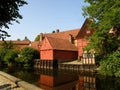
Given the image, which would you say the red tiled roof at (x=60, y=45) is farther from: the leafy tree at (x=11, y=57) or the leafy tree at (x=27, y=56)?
the leafy tree at (x=11, y=57)

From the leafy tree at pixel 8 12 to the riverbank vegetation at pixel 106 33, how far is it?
17.4 metres

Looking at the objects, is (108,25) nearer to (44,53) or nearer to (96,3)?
(96,3)

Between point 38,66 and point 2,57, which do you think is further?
point 2,57

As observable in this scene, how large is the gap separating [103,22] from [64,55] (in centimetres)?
2348

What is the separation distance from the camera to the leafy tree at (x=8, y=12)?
39.0 ft

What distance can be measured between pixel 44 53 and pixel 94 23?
76.5ft

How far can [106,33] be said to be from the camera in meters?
30.3

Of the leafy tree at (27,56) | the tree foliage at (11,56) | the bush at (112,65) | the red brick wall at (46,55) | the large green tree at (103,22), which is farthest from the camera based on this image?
the tree foliage at (11,56)

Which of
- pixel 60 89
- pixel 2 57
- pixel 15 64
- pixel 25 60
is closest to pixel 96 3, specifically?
pixel 60 89

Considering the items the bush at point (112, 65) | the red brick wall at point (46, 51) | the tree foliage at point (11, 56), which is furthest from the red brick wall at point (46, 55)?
the bush at point (112, 65)

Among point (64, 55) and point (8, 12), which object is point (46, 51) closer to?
point (64, 55)

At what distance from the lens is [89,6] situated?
32.1 m

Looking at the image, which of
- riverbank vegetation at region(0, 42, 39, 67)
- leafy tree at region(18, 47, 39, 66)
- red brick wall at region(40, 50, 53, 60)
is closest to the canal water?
red brick wall at region(40, 50, 53, 60)

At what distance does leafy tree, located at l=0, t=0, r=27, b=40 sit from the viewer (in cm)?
1190
